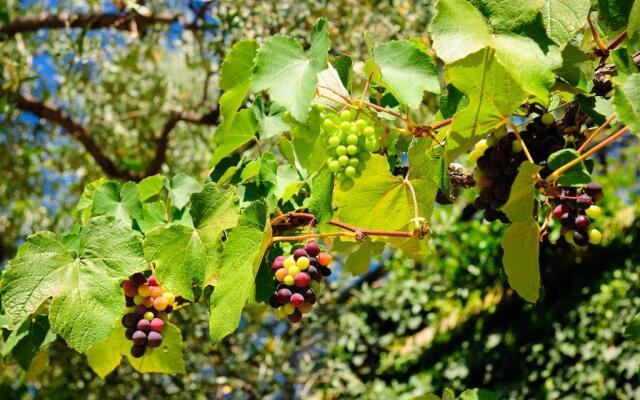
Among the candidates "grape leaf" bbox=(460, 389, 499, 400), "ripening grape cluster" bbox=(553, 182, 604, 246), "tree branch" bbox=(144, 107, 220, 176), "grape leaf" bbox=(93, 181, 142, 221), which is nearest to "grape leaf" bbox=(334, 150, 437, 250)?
"ripening grape cluster" bbox=(553, 182, 604, 246)

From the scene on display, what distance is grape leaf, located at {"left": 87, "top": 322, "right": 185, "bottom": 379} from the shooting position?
4.66 feet

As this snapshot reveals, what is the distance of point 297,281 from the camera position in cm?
113

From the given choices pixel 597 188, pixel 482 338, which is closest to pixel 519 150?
pixel 597 188

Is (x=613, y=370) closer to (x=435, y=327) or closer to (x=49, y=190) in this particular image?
(x=435, y=327)

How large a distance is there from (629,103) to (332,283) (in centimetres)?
430

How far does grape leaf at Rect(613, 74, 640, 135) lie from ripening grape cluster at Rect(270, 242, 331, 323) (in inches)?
22.0

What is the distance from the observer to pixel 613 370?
3512 mm

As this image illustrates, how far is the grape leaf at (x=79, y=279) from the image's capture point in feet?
3.69

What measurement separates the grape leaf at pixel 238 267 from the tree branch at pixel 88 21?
309 cm

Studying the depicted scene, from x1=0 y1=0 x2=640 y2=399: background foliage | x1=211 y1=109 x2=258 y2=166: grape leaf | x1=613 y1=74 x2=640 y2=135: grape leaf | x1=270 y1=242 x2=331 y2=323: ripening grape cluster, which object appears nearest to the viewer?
x1=613 y1=74 x2=640 y2=135: grape leaf

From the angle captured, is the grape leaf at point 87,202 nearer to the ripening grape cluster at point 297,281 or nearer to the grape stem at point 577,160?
the ripening grape cluster at point 297,281

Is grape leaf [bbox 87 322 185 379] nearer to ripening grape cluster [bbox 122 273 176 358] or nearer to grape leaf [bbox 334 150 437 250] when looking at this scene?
ripening grape cluster [bbox 122 273 176 358]

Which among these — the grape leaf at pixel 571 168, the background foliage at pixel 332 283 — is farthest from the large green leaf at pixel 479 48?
the background foliage at pixel 332 283

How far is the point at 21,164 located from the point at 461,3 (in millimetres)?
4646
